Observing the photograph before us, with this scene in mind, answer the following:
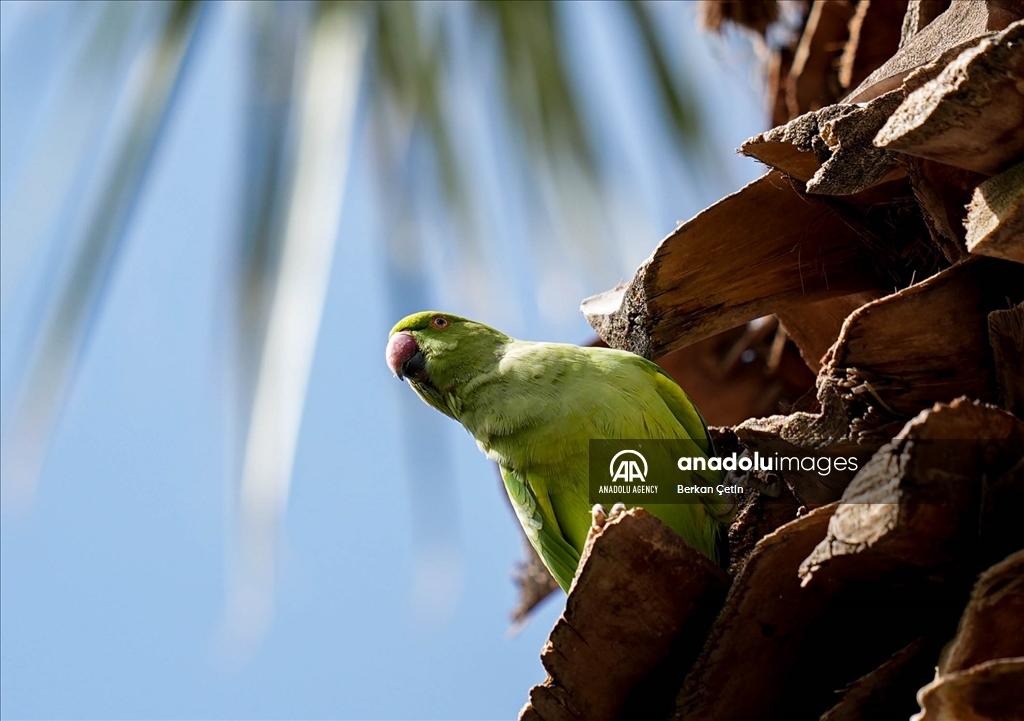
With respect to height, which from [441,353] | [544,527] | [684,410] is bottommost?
[544,527]

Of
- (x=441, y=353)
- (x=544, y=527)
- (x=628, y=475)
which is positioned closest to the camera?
(x=628, y=475)

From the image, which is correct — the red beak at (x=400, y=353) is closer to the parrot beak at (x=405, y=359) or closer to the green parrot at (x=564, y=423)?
Result: the parrot beak at (x=405, y=359)

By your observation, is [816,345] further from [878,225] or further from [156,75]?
[156,75]

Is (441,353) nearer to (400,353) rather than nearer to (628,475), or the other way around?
(400,353)

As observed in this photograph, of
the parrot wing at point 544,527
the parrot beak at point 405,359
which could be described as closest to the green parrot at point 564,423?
the parrot wing at point 544,527

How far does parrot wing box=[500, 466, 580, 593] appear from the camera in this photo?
10.1 feet

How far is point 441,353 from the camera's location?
11.6 ft

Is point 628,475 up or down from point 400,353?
down

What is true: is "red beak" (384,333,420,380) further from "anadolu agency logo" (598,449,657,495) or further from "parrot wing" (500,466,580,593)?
"anadolu agency logo" (598,449,657,495)

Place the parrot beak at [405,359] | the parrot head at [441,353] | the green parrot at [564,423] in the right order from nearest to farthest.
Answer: the green parrot at [564,423], the parrot head at [441,353], the parrot beak at [405,359]

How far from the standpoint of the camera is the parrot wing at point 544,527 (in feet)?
10.1

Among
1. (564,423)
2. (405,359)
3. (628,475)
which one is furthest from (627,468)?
(405,359)

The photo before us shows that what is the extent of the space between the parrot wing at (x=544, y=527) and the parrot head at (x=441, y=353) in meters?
0.46

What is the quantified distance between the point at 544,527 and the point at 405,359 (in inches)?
35.3
